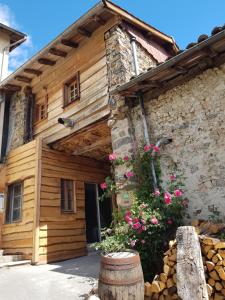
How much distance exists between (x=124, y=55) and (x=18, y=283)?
5703mm

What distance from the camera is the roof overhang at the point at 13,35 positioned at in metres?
13.2

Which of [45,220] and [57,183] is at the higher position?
[57,183]

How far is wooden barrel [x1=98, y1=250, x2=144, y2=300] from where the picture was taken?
119 inches

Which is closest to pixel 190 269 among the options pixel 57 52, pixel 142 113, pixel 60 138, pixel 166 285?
pixel 166 285

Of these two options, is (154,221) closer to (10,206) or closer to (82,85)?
(82,85)

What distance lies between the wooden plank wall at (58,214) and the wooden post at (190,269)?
4.85 m

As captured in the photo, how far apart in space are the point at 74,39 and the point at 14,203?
5.58 m

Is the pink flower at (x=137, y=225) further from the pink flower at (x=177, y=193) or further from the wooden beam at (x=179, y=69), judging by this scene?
the wooden beam at (x=179, y=69)

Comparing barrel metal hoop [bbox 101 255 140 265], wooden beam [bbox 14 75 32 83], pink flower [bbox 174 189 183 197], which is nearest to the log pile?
barrel metal hoop [bbox 101 255 140 265]

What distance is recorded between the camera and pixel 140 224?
4.18 meters

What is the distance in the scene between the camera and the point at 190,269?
2973 mm

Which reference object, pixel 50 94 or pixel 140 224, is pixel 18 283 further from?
pixel 50 94

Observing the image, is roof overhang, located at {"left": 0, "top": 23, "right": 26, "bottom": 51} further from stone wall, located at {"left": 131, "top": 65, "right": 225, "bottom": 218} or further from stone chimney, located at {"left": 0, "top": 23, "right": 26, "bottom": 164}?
stone wall, located at {"left": 131, "top": 65, "right": 225, "bottom": 218}

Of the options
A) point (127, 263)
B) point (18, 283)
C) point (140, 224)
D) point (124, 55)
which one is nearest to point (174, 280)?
point (127, 263)
